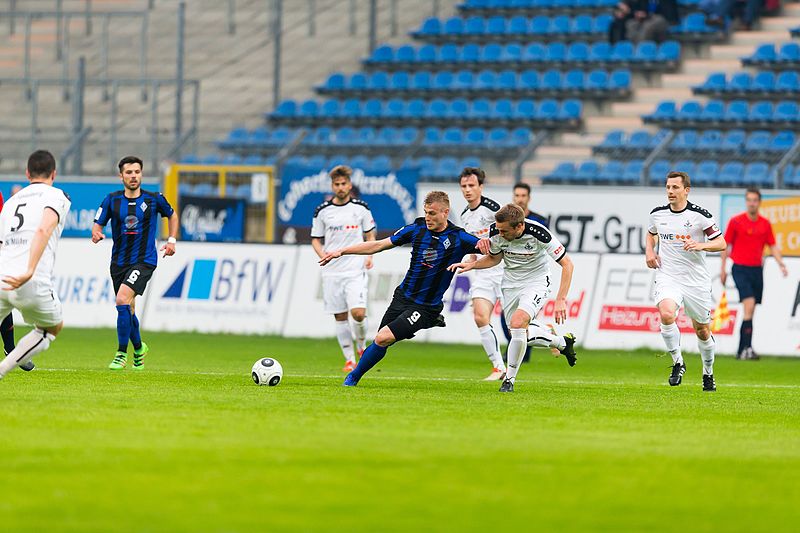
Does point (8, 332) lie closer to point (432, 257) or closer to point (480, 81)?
point (432, 257)

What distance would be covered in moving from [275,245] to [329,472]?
15.9 m

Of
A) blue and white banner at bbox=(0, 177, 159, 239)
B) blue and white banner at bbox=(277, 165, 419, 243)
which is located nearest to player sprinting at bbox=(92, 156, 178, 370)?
blue and white banner at bbox=(277, 165, 419, 243)

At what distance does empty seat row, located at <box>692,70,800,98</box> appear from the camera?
30497mm

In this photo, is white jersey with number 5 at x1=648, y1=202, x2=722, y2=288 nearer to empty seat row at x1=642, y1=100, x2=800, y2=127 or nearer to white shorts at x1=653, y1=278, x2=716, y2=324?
white shorts at x1=653, y1=278, x2=716, y2=324

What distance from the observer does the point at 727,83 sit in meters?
31.3

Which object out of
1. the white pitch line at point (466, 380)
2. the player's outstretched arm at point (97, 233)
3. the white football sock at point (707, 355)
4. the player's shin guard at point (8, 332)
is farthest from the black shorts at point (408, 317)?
the player's shin guard at point (8, 332)

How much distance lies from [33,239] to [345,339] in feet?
21.0

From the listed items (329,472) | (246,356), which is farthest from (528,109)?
(329,472)

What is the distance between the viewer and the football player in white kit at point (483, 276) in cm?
1581

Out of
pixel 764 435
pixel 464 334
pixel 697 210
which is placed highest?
pixel 697 210

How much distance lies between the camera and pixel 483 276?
16.3 metres

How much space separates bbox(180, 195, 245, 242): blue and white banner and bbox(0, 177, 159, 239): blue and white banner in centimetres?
226

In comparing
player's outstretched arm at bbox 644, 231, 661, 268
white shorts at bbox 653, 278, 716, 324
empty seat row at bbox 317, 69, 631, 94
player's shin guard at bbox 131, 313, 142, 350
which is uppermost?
empty seat row at bbox 317, 69, 631, 94

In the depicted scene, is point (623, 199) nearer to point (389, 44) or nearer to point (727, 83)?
point (727, 83)
